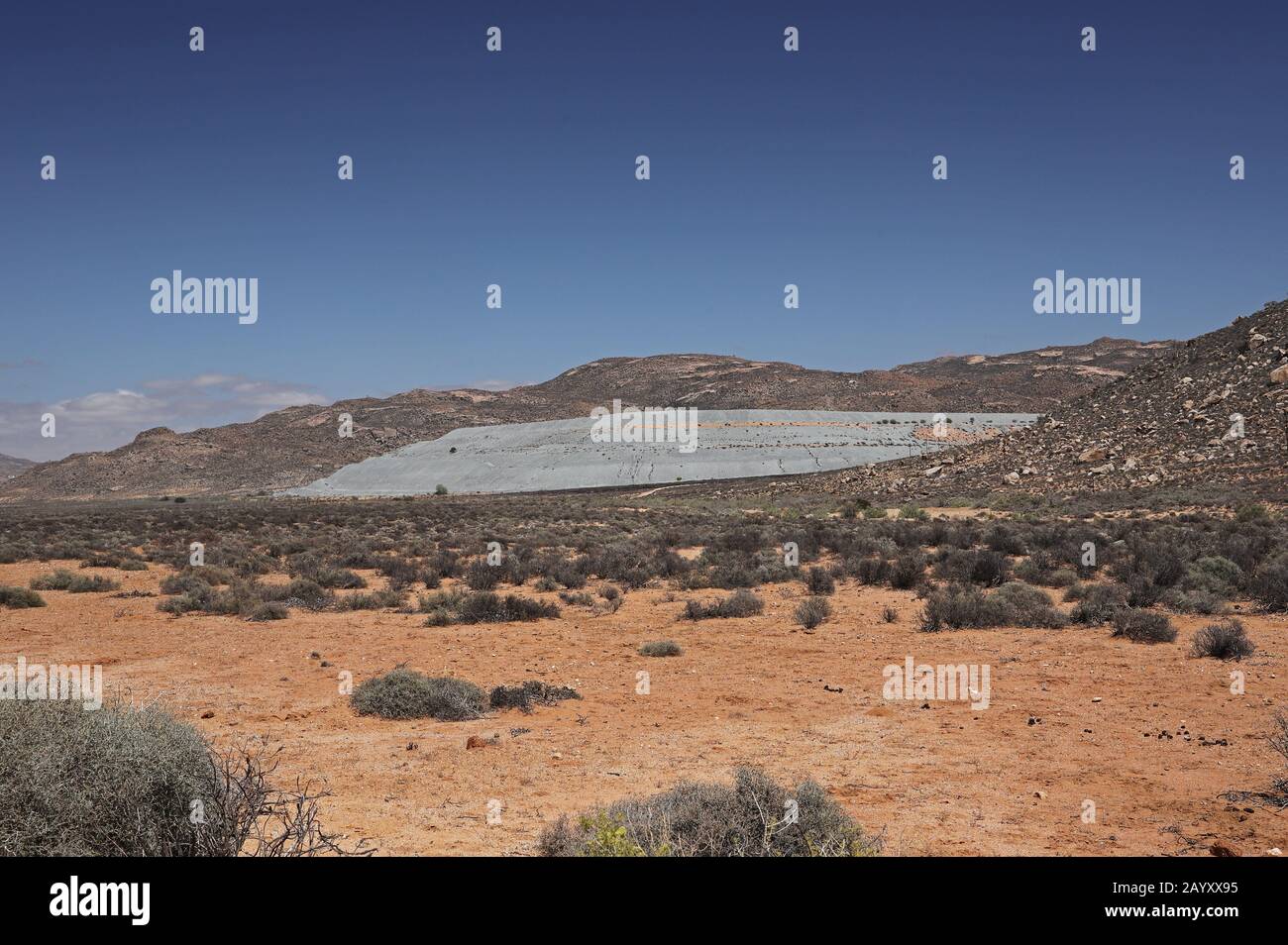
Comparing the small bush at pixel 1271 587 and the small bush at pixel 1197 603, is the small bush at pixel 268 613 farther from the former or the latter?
the small bush at pixel 1271 587

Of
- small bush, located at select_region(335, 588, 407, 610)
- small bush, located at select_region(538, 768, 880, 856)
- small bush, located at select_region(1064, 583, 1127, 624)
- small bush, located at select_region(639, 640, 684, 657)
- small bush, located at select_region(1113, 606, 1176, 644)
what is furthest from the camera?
small bush, located at select_region(335, 588, 407, 610)

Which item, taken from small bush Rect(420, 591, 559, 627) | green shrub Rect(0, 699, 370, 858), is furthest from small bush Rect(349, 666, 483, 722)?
small bush Rect(420, 591, 559, 627)

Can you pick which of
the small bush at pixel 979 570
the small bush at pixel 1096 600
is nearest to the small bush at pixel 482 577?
the small bush at pixel 979 570

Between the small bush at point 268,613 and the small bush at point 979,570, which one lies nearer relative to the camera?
the small bush at point 268,613

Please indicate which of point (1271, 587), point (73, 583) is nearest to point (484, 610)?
point (73, 583)

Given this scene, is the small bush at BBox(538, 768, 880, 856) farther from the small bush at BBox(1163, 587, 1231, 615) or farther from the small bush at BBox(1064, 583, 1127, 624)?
the small bush at BBox(1163, 587, 1231, 615)

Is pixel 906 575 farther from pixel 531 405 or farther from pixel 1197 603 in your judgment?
pixel 531 405

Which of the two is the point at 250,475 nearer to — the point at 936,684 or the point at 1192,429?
the point at 1192,429
